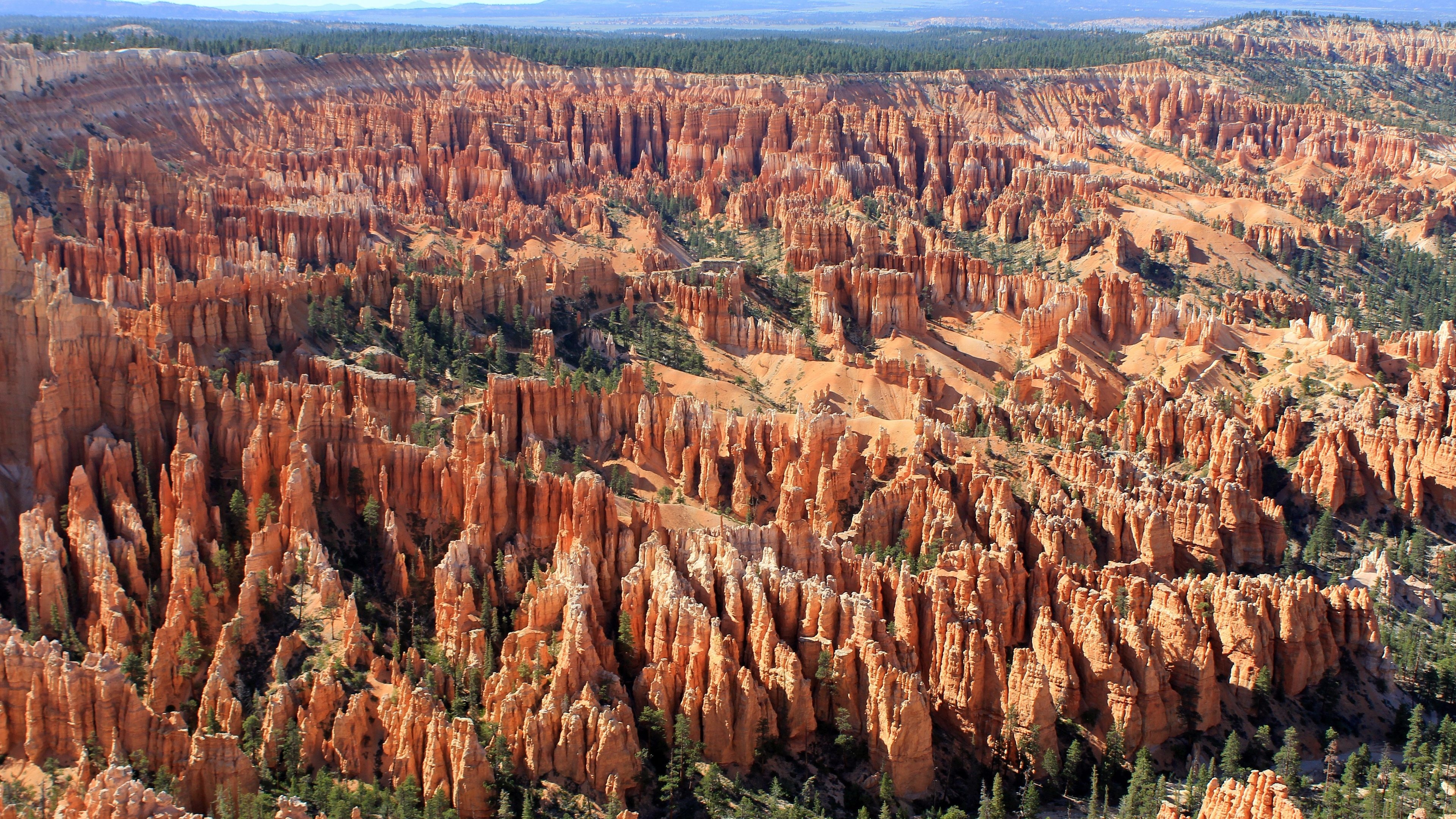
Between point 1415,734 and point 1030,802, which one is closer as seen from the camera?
point 1030,802

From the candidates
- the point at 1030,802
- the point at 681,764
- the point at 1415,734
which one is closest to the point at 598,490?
the point at 681,764

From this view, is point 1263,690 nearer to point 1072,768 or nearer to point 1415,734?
point 1415,734

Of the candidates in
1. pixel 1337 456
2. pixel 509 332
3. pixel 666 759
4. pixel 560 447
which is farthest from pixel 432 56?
pixel 666 759

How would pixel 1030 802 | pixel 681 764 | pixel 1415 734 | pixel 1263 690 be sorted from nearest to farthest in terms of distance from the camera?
pixel 681 764
pixel 1030 802
pixel 1415 734
pixel 1263 690

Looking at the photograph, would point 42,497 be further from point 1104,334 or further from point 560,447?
point 1104,334

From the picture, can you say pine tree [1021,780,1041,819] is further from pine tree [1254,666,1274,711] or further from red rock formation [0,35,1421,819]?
pine tree [1254,666,1274,711]

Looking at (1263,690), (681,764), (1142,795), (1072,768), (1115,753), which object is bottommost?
(1072,768)

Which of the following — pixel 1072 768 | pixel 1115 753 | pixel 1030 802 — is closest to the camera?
pixel 1030 802

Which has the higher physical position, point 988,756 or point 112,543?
point 112,543

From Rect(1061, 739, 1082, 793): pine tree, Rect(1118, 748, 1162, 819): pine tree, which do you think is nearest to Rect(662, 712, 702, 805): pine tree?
Rect(1061, 739, 1082, 793): pine tree

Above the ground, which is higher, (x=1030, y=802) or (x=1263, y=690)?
(x=1263, y=690)

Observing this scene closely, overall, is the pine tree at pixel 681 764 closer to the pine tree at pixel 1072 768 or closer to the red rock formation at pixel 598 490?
the red rock formation at pixel 598 490
